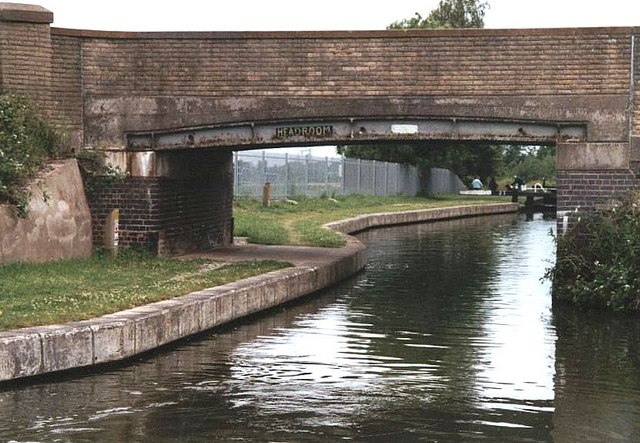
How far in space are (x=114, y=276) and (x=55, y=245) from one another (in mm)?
2174

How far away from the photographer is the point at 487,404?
10.8 m

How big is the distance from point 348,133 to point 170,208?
3746 mm

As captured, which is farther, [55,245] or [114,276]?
[55,245]

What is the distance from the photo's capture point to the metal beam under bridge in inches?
750

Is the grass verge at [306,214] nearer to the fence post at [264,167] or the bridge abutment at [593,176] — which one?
the fence post at [264,167]

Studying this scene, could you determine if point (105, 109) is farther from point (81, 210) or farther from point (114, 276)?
point (114, 276)

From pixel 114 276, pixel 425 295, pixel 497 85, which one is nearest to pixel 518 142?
pixel 497 85

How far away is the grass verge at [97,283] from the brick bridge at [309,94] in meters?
2.07

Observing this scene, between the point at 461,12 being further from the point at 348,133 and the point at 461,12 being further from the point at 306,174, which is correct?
the point at 348,133

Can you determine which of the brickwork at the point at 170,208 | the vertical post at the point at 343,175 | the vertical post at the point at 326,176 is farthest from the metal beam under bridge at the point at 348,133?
the vertical post at the point at 343,175

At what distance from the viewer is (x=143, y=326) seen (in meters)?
12.9

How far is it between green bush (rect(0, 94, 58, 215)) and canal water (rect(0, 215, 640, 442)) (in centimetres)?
429

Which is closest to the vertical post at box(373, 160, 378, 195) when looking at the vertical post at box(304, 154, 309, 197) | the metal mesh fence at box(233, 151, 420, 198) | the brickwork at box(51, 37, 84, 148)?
the metal mesh fence at box(233, 151, 420, 198)

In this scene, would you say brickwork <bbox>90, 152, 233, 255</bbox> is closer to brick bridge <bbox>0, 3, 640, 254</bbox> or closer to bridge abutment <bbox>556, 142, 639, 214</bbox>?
brick bridge <bbox>0, 3, 640, 254</bbox>
